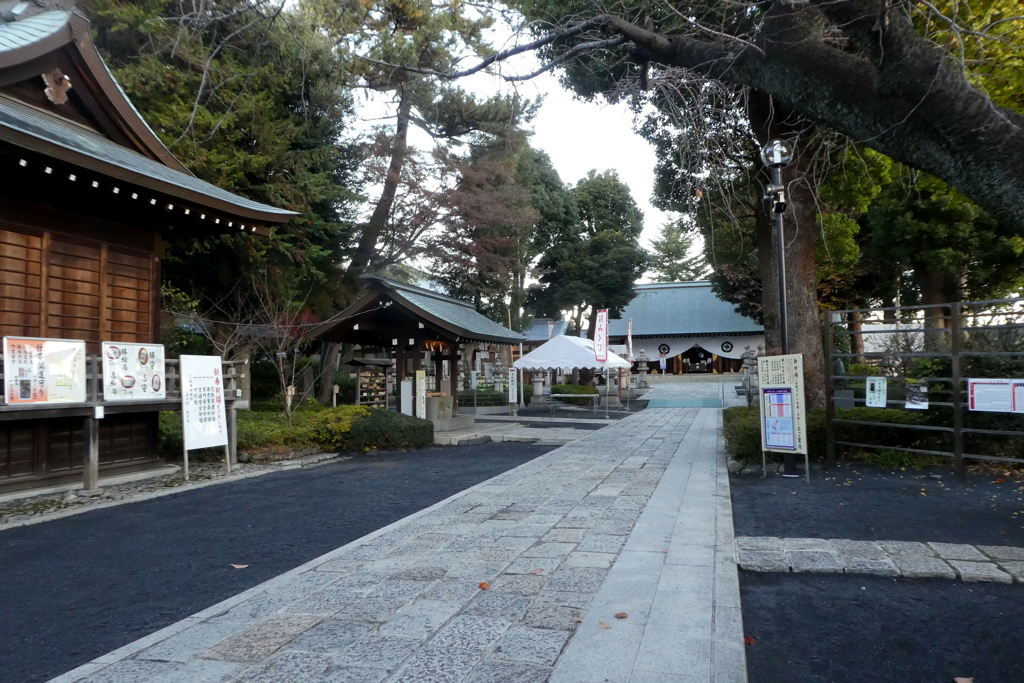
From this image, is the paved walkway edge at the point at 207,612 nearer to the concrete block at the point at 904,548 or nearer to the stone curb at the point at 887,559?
the stone curb at the point at 887,559

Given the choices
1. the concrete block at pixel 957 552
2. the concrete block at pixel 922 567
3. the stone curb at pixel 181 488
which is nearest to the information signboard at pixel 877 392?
the concrete block at pixel 957 552

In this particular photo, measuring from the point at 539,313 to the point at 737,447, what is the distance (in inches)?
1059

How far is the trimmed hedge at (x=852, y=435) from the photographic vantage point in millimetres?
8914

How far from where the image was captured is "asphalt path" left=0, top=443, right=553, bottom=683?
3.59m

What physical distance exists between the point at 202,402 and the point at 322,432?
2.98 meters

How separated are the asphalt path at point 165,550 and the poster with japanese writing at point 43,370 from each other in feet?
4.75

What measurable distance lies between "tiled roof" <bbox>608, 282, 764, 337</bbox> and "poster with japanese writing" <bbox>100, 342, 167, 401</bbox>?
33.2 meters

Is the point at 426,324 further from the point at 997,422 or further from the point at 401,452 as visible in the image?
the point at 997,422

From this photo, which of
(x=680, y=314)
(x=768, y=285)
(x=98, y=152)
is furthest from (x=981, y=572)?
(x=680, y=314)

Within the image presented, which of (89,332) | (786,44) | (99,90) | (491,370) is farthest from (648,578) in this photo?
(491,370)

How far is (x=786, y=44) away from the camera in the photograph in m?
2.91

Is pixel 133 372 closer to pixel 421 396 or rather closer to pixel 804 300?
pixel 421 396

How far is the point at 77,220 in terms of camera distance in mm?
8492

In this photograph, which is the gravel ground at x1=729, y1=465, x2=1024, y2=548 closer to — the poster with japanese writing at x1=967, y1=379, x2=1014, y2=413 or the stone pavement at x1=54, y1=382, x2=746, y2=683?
the stone pavement at x1=54, y1=382, x2=746, y2=683
